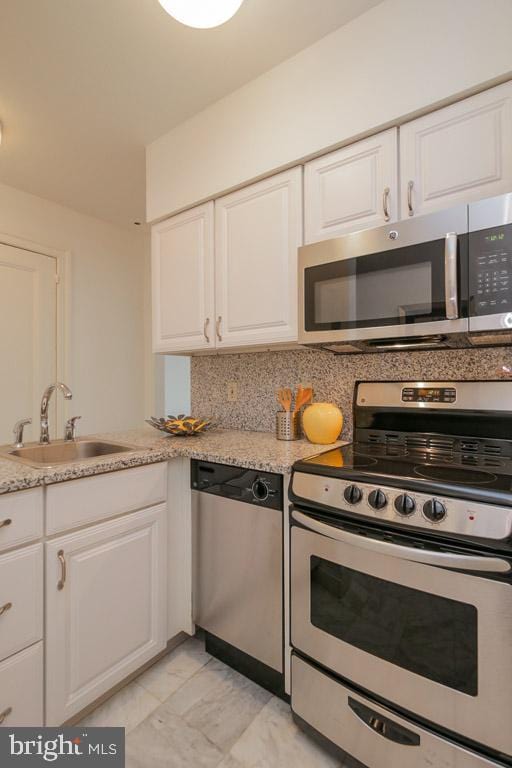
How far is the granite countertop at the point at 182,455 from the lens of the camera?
47.7 inches

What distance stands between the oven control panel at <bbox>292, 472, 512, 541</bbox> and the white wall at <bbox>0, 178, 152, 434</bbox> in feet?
8.18

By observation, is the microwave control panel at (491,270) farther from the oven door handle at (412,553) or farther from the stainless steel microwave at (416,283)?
the oven door handle at (412,553)

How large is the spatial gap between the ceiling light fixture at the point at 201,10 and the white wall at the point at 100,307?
2.09m

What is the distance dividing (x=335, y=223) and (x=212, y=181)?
2.34 feet

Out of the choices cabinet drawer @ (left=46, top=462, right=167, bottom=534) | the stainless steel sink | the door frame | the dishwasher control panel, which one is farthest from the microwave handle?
the door frame

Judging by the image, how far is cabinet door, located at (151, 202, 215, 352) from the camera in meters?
1.95

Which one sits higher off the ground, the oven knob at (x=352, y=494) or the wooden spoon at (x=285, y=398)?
the wooden spoon at (x=285, y=398)

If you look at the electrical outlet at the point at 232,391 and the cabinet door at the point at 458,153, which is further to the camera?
the electrical outlet at the point at 232,391

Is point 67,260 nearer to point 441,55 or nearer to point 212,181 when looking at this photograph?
point 212,181

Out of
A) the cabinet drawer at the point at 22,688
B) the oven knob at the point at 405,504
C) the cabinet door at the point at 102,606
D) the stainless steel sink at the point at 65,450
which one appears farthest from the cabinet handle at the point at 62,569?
the oven knob at the point at 405,504

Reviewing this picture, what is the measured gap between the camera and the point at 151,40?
5.06 feet

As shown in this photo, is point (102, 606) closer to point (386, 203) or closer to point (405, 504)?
point (405, 504)

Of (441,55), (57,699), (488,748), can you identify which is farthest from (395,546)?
(441,55)

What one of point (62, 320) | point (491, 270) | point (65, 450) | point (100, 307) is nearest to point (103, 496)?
point (65, 450)
